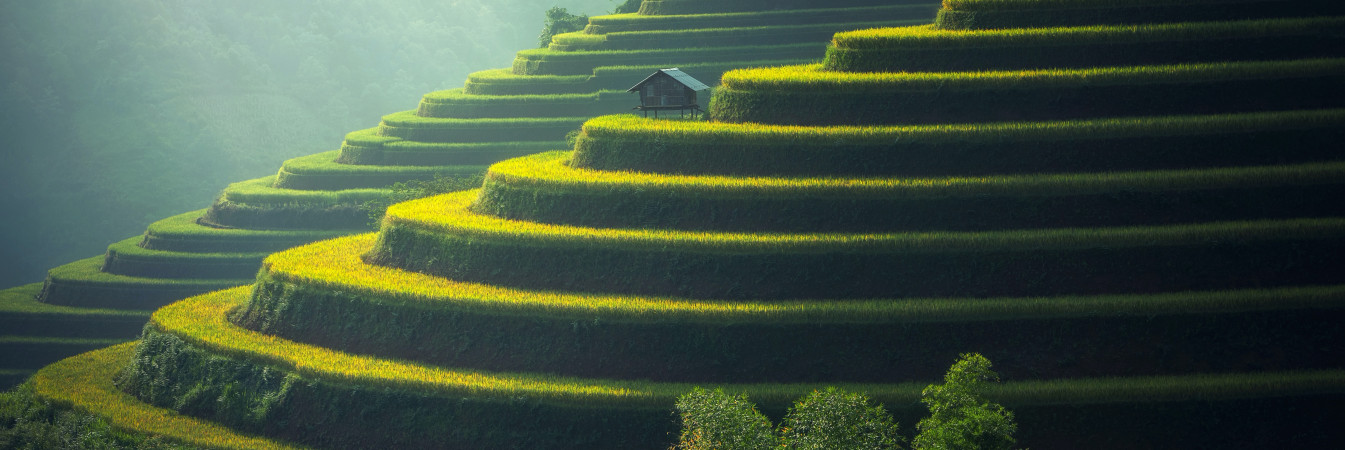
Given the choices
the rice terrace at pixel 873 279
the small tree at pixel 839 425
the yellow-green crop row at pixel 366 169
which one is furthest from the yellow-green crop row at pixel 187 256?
the small tree at pixel 839 425

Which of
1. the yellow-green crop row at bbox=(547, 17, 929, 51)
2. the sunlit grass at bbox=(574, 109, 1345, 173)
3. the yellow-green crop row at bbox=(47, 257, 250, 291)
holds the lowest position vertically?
the yellow-green crop row at bbox=(47, 257, 250, 291)

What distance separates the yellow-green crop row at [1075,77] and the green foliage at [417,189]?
21.4m

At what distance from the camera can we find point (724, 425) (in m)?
24.9

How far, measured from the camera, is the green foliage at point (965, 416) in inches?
947

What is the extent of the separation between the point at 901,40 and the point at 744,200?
7606 millimetres

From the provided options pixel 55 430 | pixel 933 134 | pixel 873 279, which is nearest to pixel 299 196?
pixel 55 430

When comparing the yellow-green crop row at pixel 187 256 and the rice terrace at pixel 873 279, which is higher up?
the rice terrace at pixel 873 279

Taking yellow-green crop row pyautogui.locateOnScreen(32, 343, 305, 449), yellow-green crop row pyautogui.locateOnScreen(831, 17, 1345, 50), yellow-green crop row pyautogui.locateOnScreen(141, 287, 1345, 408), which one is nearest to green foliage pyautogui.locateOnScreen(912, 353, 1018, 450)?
yellow-green crop row pyautogui.locateOnScreen(141, 287, 1345, 408)

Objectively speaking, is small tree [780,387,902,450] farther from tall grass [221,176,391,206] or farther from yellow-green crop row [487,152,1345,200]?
tall grass [221,176,391,206]

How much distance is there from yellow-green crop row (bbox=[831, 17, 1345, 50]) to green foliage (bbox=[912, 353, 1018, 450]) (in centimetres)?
1133

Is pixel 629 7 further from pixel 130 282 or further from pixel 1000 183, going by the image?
pixel 1000 183

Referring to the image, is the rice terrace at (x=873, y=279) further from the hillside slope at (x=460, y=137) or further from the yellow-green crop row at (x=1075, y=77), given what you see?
the hillside slope at (x=460, y=137)

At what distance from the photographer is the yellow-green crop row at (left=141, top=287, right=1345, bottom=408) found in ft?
89.1

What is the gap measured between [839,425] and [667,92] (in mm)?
17260
